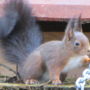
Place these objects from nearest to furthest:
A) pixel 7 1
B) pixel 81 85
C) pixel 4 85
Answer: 1. pixel 81 85
2. pixel 4 85
3. pixel 7 1

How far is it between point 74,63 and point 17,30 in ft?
1.52

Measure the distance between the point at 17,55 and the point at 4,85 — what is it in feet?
1.60

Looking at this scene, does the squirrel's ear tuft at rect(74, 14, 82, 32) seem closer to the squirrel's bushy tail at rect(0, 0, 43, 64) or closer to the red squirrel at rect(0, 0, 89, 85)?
the red squirrel at rect(0, 0, 89, 85)

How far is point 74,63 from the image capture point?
5.93 ft

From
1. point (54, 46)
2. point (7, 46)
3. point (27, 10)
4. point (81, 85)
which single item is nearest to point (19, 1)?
point (27, 10)

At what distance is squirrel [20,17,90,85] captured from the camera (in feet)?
5.82

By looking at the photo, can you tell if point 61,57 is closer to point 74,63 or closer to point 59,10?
point 74,63

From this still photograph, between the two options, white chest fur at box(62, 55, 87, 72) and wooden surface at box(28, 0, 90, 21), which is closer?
white chest fur at box(62, 55, 87, 72)

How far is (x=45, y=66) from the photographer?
6.01 feet

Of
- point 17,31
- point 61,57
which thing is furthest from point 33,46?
point 61,57

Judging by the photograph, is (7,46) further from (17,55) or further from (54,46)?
(54,46)

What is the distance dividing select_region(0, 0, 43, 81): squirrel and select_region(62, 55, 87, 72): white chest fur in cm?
32

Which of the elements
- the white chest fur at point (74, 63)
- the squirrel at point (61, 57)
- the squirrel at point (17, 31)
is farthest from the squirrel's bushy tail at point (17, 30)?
the white chest fur at point (74, 63)

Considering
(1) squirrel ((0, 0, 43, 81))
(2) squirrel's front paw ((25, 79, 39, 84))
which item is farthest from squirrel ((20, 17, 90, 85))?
(1) squirrel ((0, 0, 43, 81))
